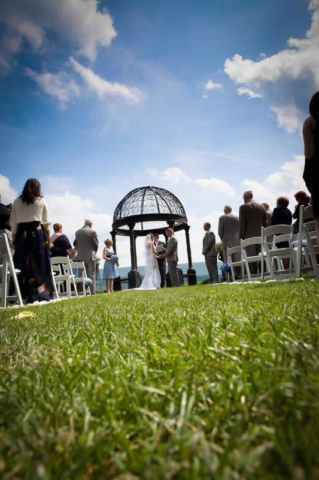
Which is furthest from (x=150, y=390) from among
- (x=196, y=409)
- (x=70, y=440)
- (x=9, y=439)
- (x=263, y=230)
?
(x=263, y=230)

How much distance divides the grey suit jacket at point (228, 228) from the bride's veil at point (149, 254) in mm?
6363

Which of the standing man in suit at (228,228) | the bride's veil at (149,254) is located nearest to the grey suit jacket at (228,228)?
the standing man in suit at (228,228)

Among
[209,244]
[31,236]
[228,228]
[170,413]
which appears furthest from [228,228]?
[170,413]

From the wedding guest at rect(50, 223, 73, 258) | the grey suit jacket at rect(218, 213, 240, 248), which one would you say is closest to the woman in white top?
the wedding guest at rect(50, 223, 73, 258)

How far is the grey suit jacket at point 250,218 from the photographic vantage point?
29.7 ft

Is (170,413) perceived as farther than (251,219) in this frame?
No

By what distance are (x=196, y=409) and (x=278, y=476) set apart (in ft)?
1.12

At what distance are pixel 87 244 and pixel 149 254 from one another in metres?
5.86

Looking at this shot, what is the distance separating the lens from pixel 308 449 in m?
0.47

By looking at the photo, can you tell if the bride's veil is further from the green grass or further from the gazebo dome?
the green grass

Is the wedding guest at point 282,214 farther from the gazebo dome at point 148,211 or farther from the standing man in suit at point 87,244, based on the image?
the gazebo dome at point 148,211

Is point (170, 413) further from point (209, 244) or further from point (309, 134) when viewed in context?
point (209, 244)

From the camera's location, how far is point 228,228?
1099 cm

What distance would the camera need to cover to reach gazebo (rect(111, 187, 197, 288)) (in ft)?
68.3
